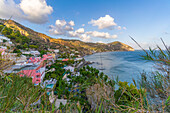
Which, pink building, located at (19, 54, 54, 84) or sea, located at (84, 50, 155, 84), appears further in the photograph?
pink building, located at (19, 54, 54, 84)

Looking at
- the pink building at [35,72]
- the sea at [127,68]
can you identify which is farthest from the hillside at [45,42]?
the pink building at [35,72]

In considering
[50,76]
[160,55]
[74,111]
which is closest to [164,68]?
[160,55]

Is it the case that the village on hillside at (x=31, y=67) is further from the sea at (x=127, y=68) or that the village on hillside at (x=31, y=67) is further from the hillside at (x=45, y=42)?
the hillside at (x=45, y=42)

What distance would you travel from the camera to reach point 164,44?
117 cm

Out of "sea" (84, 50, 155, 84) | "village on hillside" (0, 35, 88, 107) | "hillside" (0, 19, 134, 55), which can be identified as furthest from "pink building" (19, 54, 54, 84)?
"hillside" (0, 19, 134, 55)

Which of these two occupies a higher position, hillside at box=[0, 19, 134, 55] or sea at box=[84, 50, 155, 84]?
hillside at box=[0, 19, 134, 55]

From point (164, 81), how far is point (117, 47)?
123105 mm

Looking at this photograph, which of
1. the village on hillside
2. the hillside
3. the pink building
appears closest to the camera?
the village on hillside

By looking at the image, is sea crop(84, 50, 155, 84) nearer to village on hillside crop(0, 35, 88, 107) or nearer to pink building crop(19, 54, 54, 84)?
village on hillside crop(0, 35, 88, 107)

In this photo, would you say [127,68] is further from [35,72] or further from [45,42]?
[45,42]

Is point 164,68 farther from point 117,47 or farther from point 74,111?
point 117,47

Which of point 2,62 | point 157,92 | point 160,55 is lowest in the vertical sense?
point 157,92

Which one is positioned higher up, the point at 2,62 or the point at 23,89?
the point at 2,62

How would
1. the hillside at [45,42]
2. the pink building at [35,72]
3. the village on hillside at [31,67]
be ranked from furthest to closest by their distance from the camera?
the hillside at [45,42] → the pink building at [35,72] → the village on hillside at [31,67]
